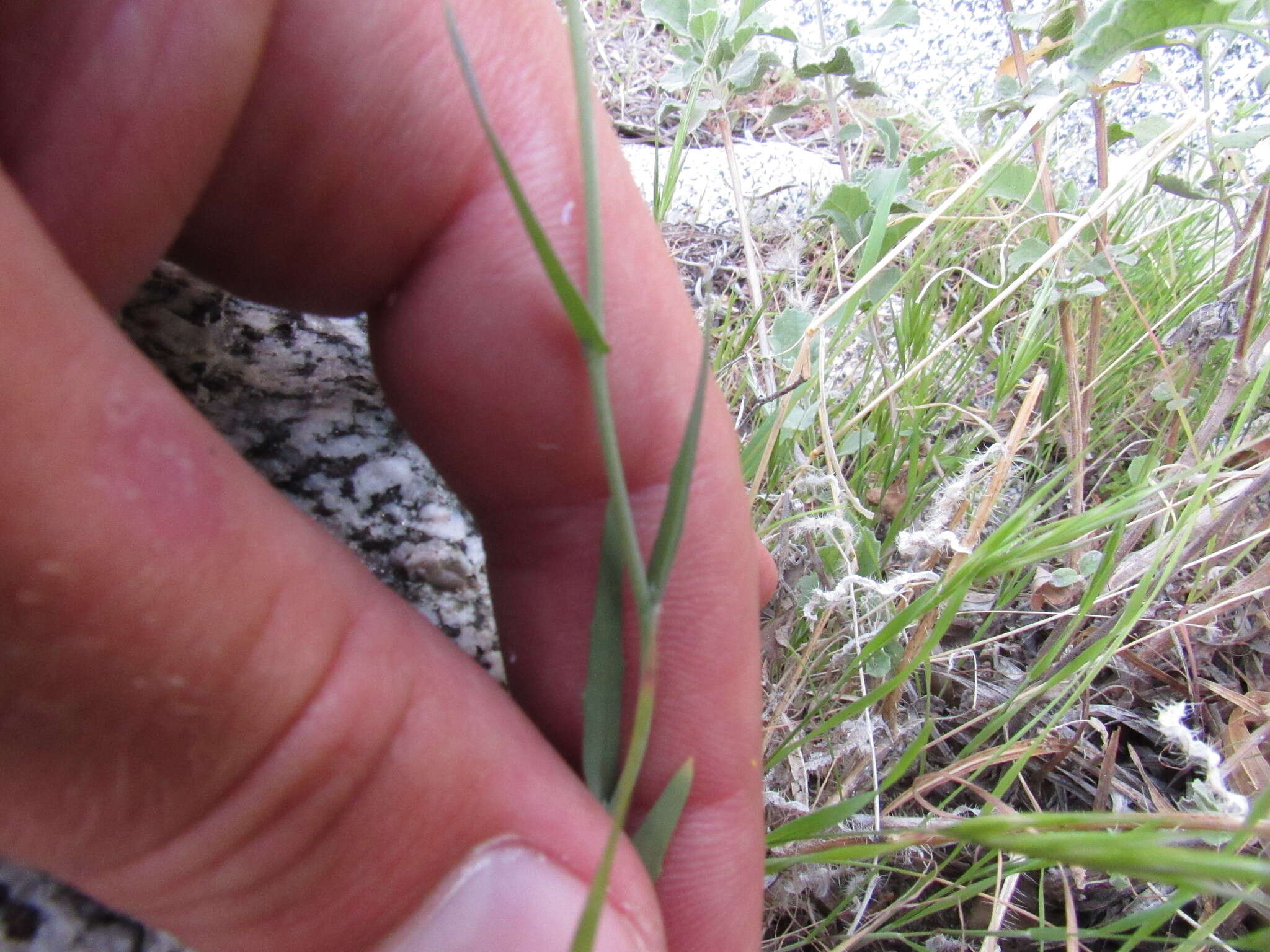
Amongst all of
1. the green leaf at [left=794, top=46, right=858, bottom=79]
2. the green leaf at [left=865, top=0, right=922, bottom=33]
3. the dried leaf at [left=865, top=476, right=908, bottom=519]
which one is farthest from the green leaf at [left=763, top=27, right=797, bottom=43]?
the dried leaf at [left=865, top=476, right=908, bottom=519]

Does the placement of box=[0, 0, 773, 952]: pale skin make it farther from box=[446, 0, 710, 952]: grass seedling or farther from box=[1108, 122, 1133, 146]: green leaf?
box=[1108, 122, 1133, 146]: green leaf

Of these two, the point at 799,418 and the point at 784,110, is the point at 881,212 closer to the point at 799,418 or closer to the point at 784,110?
the point at 799,418

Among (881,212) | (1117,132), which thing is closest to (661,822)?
(881,212)

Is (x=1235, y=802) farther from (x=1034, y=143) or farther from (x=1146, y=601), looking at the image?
(x=1034, y=143)

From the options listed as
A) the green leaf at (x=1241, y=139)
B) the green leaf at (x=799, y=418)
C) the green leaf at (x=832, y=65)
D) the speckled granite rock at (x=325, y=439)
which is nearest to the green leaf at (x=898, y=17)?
the green leaf at (x=832, y=65)

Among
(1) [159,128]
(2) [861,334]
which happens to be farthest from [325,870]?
(2) [861,334]
